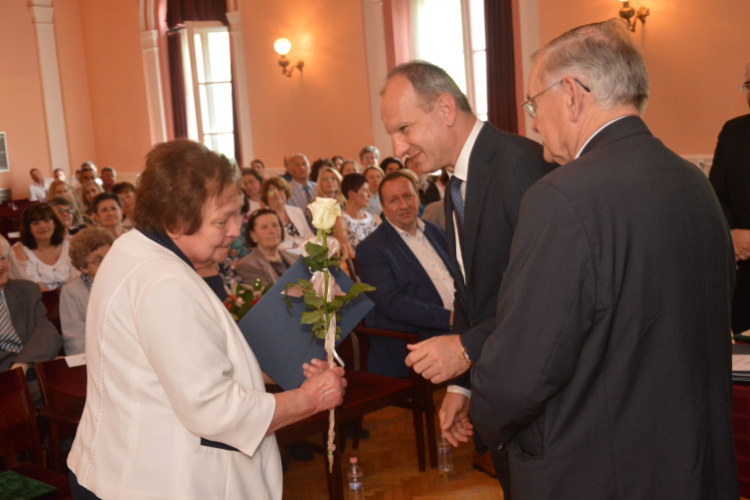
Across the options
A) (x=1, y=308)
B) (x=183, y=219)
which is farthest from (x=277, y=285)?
(x=1, y=308)

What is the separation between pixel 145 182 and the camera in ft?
5.21

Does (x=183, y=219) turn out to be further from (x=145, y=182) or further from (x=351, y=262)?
(x=351, y=262)

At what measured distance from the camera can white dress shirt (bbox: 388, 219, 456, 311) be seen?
3881mm

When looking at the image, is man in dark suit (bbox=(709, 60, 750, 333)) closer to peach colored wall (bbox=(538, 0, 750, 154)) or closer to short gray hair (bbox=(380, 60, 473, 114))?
short gray hair (bbox=(380, 60, 473, 114))

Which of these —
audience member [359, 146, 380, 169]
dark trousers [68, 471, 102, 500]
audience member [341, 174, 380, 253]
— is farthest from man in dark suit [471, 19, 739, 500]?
audience member [359, 146, 380, 169]

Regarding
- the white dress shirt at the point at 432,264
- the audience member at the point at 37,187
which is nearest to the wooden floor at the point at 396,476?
the white dress shirt at the point at 432,264

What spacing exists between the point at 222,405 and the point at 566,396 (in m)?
0.73

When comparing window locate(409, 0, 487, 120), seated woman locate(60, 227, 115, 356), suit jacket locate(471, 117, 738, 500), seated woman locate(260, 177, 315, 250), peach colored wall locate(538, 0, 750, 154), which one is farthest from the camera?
window locate(409, 0, 487, 120)

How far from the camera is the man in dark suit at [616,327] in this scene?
1172mm

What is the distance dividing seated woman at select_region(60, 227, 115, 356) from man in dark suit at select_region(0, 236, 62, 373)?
0.09 metres

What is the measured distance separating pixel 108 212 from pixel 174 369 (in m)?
5.18

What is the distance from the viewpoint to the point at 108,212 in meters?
6.14

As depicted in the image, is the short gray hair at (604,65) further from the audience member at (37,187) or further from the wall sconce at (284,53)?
the audience member at (37,187)

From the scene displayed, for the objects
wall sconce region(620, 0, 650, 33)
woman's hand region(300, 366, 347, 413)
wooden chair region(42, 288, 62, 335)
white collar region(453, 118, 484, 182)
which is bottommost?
wooden chair region(42, 288, 62, 335)
